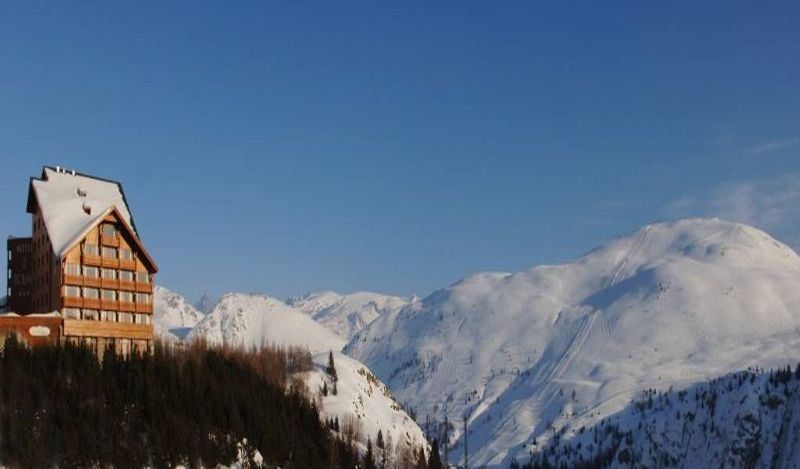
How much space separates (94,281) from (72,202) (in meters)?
12.9

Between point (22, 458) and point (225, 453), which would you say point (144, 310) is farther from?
point (22, 458)

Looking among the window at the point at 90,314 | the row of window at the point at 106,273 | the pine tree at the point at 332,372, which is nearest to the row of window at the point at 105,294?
the window at the point at 90,314

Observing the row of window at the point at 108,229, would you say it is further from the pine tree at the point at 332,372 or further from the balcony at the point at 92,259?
the pine tree at the point at 332,372

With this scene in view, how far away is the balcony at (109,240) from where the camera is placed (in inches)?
4779

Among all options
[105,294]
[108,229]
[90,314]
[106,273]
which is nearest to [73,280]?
[90,314]

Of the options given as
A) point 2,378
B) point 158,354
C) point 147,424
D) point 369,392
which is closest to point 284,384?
point 369,392

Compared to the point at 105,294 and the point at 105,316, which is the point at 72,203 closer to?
the point at 105,294

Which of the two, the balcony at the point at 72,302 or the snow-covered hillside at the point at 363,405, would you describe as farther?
the snow-covered hillside at the point at 363,405

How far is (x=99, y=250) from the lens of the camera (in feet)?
397

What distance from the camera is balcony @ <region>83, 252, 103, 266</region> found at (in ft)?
390

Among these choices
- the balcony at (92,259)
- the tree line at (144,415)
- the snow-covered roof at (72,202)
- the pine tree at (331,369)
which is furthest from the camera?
the pine tree at (331,369)

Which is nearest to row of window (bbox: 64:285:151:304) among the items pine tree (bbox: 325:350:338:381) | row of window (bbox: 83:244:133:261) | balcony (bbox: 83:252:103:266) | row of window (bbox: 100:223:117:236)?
balcony (bbox: 83:252:103:266)

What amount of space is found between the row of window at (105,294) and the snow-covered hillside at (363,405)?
42.3m

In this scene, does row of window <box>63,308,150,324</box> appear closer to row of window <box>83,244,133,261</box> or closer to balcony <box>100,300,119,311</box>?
balcony <box>100,300,119,311</box>
